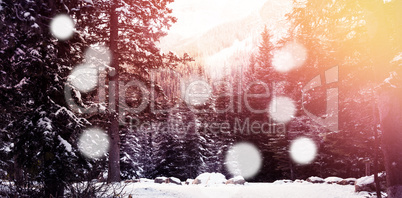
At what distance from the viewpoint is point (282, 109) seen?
3091 cm

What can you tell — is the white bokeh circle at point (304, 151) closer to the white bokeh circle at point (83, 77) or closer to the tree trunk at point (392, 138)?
the tree trunk at point (392, 138)

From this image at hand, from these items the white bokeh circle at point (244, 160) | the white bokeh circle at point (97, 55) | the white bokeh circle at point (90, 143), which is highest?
the white bokeh circle at point (97, 55)

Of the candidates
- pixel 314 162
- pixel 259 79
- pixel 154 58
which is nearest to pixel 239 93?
pixel 259 79

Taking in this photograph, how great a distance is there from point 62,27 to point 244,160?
28.4 meters

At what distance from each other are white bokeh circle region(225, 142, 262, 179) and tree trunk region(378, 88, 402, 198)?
23871 millimetres

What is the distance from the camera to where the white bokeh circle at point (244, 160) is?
3317cm

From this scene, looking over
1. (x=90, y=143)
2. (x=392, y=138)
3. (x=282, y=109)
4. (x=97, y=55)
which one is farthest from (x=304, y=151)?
(x=90, y=143)

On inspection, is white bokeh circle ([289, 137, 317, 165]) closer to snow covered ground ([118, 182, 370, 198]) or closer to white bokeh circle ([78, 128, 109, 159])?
snow covered ground ([118, 182, 370, 198])

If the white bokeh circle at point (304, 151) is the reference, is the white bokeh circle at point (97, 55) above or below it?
above

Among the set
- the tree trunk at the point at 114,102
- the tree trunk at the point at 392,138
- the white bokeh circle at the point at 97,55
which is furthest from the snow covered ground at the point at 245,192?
the white bokeh circle at the point at 97,55

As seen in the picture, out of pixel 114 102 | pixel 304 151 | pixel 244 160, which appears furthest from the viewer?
pixel 244 160

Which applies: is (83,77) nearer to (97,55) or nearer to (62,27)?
(62,27)

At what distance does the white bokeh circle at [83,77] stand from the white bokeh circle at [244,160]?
25.5 m

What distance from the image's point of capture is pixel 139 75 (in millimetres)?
15523
